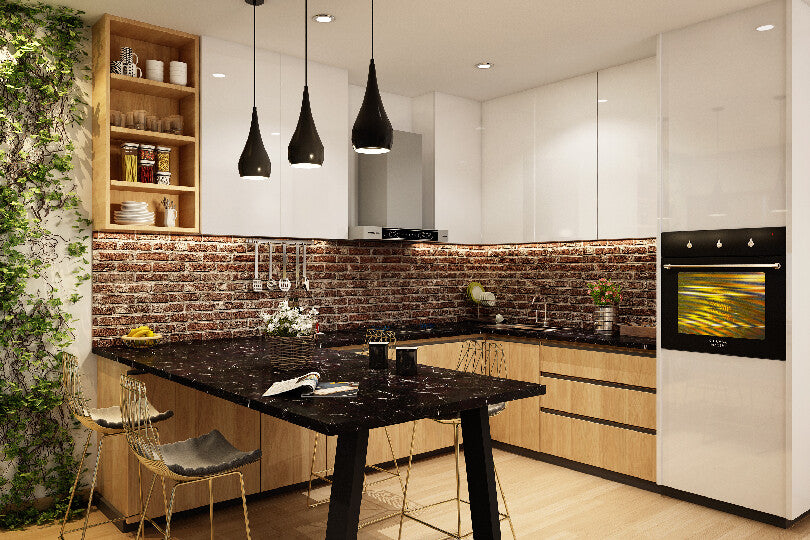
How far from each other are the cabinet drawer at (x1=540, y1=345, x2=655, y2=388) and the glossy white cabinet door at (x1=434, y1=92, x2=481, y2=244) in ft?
4.35

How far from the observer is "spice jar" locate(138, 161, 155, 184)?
3793 mm

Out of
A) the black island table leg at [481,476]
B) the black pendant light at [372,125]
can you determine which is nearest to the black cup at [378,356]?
the black island table leg at [481,476]

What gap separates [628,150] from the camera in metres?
4.38

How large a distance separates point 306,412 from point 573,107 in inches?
135

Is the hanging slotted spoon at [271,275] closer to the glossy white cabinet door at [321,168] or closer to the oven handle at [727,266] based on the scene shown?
the glossy white cabinet door at [321,168]

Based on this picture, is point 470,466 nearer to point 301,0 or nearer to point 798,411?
point 798,411

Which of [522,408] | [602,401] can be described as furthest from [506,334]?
[602,401]

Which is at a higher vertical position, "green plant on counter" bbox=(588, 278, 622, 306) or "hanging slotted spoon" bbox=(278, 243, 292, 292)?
"hanging slotted spoon" bbox=(278, 243, 292, 292)

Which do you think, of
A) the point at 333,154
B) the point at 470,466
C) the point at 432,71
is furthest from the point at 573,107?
the point at 470,466

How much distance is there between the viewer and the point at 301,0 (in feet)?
11.1

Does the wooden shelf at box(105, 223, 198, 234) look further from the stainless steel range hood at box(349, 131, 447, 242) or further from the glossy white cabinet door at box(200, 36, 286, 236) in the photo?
the stainless steel range hood at box(349, 131, 447, 242)

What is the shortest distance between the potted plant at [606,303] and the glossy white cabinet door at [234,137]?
231 cm

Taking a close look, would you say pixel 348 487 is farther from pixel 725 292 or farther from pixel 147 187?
pixel 725 292

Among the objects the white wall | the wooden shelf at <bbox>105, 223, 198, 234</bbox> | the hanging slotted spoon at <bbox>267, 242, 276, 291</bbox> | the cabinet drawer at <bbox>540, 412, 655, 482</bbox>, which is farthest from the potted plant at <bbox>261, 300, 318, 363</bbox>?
the white wall
